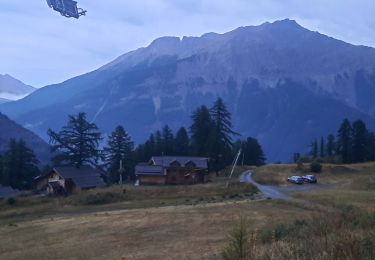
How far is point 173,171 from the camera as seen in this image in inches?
3108

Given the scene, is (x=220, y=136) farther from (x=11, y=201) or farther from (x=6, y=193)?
(x=11, y=201)

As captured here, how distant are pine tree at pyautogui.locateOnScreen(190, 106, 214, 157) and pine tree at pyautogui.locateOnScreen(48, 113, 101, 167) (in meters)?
16.7

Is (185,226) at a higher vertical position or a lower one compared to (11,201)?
lower

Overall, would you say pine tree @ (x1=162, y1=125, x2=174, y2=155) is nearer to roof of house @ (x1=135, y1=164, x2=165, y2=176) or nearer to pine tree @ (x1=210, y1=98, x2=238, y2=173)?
pine tree @ (x1=210, y1=98, x2=238, y2=173)

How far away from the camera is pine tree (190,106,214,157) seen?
293 feet

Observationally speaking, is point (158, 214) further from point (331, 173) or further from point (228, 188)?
point (331, 173)

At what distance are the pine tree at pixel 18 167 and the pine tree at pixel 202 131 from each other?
27.4 metres

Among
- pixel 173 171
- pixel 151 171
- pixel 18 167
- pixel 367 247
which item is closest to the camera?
pixel 367 247

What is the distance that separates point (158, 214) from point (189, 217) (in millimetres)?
3808

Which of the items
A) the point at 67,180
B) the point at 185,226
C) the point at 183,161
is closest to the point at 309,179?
the point at 183,161

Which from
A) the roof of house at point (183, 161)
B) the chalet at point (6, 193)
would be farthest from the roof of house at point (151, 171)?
the chalet at point (6, 193)

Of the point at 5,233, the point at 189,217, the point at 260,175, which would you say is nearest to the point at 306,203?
the point at 189,217

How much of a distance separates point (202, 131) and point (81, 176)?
23007mm

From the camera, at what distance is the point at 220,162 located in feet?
294
